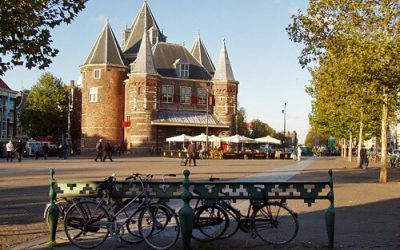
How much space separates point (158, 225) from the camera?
8.25 metres

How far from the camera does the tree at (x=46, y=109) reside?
269 ft

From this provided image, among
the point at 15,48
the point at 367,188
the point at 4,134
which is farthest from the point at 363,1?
the point at 4,134

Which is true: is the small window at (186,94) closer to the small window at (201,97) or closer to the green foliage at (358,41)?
the small window at (201,97)

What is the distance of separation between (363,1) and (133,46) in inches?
2239

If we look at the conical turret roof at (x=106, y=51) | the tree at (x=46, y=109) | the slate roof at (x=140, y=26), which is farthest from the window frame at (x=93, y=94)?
the tree at (x=46, y=109)

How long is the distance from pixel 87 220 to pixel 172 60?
61618 millimetres

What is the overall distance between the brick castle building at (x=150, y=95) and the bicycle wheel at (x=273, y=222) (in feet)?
178

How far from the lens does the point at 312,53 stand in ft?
71.3

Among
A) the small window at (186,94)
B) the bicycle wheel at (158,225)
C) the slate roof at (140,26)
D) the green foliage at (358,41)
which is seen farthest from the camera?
the slate roof at (140,26)

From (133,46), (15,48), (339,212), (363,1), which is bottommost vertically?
(339,212)

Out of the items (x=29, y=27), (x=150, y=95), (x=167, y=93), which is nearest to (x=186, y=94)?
(x=167, y=93)

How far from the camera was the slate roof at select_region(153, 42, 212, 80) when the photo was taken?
6769 cm

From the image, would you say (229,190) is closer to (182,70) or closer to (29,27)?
(29,27)

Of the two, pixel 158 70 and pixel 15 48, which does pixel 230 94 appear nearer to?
pixel 158 70
